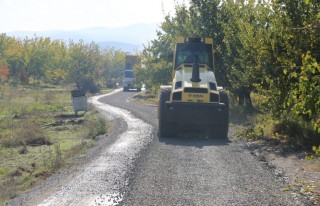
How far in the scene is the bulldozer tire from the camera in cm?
1633

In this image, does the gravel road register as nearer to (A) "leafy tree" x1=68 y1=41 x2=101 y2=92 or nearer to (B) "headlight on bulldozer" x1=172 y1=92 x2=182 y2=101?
(B) "headlight on bulldozer" x1=172 y1=92 x2=182 y2=101

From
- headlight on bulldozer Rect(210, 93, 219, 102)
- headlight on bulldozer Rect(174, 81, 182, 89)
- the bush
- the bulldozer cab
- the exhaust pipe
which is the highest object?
the bulldozer cab

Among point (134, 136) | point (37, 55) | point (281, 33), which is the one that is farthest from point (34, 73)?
point (281, 33)

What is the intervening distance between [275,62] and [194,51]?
4.74 meters

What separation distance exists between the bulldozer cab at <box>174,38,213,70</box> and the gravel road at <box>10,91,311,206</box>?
4650 mm

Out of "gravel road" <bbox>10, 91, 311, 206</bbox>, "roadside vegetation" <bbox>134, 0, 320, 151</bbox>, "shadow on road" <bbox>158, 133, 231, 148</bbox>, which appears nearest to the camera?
"roadside vegetation" <bbox>134, 0, 320, 151</bbox>

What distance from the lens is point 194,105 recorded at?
52.3 feet

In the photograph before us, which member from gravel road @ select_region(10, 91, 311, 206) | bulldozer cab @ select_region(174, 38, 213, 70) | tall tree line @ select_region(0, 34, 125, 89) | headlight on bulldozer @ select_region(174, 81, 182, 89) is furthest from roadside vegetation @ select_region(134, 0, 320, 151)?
tall tree line @ select_region(0, 34, 125, 89)

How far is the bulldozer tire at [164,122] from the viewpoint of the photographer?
53.6ft

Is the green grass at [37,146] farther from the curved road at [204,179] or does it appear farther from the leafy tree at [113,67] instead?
the leafy tree at [113,67]

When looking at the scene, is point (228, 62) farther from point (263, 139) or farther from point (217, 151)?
point (217, 151)

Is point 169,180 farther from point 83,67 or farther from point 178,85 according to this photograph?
point 83,67

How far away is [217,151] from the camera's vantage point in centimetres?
1367

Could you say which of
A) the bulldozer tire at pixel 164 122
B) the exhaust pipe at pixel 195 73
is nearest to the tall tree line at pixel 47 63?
the bulldozer tire at pixel 164 122
